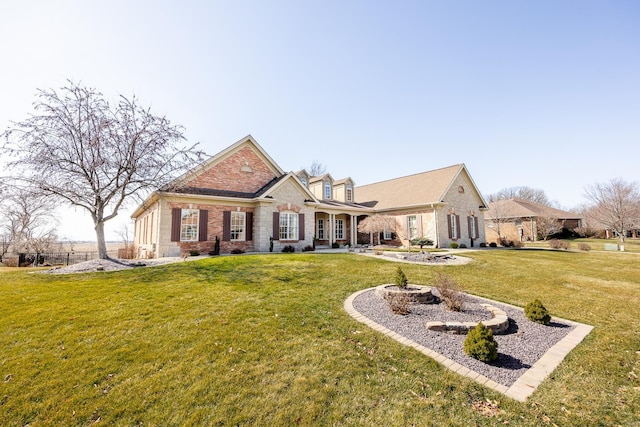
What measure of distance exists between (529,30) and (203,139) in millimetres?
15843

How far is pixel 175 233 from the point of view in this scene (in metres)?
14.4

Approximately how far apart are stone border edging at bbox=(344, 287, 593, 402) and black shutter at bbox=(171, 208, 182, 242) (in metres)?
12.5

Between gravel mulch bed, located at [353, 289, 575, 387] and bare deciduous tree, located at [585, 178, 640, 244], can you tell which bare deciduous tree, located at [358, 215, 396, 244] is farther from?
bare deciduous tree, located at [585, 178, 640, 244]

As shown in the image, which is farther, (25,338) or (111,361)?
(25,338)

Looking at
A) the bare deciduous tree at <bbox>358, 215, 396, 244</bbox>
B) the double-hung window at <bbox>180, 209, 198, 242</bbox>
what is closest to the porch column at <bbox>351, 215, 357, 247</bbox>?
the bare deciduous tree at <bbox>358, 215, 396, 244</bbox>

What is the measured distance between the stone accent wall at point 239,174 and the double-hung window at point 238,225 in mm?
2014

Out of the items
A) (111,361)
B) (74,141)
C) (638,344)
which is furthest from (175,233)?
(638,344)

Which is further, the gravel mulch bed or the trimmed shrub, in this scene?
the trimmed shrub

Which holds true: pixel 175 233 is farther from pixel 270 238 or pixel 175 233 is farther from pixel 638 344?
pixel 638 344

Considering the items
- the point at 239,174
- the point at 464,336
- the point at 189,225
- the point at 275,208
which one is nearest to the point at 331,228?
the point at 275,208

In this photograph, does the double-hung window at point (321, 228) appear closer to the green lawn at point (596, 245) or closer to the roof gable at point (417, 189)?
the roof gable at point (417, 189)

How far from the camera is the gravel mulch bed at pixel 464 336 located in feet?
13.1

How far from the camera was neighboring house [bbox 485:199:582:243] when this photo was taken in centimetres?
3097

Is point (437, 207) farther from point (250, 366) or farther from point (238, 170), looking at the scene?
point (250, 366)
